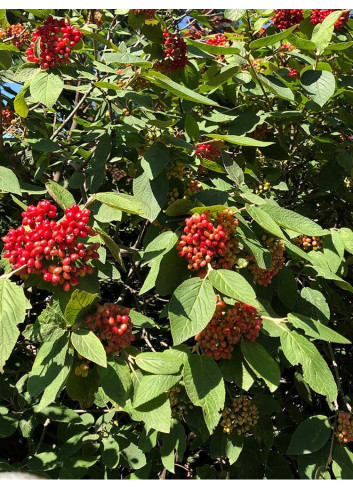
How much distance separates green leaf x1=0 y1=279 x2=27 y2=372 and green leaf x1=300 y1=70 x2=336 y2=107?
5.33 ft

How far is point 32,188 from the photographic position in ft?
7.25

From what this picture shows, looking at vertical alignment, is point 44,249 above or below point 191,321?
above

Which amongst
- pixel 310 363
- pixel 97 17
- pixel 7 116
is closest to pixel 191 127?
pixel 310 363

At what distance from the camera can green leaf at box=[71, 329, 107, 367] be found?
137 cm

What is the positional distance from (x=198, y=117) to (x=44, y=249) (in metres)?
1.71

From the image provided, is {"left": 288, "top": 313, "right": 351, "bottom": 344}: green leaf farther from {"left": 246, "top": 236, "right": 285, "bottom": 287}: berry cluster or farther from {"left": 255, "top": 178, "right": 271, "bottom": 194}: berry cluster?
{"left": 255, "top": 178, "right": 271, "bottom": 194}: berry cluster

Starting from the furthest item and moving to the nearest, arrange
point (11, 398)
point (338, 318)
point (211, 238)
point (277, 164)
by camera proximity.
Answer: point (277, 164) < point (338, 318) < point (11, 398) < point (211, 238)

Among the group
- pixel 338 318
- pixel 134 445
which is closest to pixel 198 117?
pixel 338 318

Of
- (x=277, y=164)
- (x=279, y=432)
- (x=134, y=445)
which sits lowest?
(x=279, y=432)

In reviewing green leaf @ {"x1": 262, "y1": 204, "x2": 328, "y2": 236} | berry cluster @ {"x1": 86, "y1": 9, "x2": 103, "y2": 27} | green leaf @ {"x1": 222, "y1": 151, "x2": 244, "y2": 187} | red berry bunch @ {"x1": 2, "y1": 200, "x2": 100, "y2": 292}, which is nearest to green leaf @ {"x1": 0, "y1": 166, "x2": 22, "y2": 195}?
red berry bunch @ {"x1": 2, "y1": 200, "x2": 100, "y2": 292}

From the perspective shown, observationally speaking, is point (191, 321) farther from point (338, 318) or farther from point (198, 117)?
point (338, 318)

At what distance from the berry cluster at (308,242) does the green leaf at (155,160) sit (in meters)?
1.05

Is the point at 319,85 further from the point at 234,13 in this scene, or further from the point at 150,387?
the point at 150,387

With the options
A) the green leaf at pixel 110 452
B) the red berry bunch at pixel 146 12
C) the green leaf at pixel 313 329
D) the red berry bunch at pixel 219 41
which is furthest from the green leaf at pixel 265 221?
the red berry bunch at pixel 219 41
